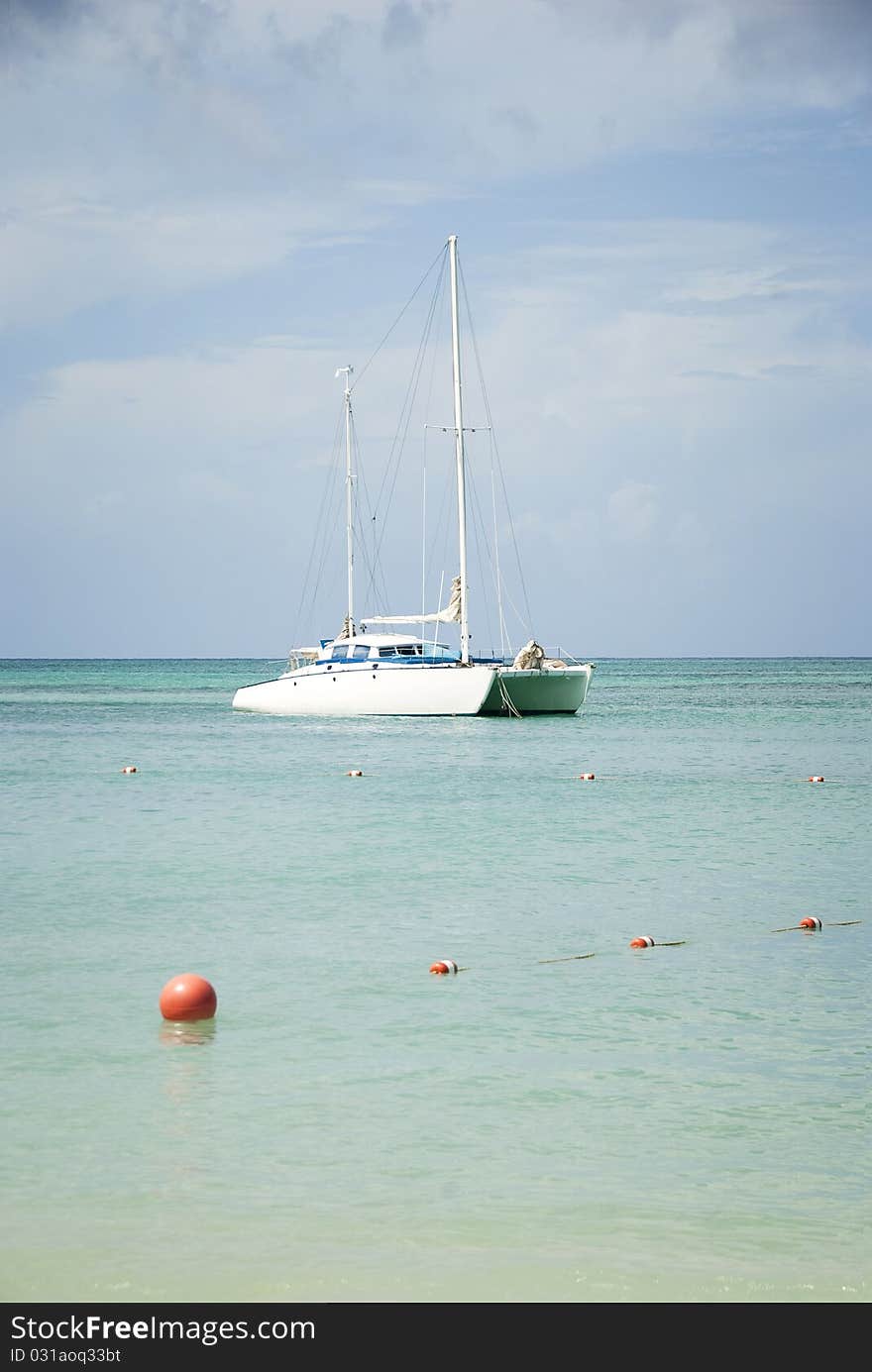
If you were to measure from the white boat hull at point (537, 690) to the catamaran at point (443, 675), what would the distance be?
0.04m

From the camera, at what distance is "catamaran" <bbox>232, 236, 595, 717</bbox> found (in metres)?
54.6

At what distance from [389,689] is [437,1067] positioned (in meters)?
44.4

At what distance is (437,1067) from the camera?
1159cm

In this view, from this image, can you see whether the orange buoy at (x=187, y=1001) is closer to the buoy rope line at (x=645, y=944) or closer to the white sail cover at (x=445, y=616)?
the buoy rope line at (x=645, y=944)

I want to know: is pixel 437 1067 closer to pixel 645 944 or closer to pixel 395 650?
pixel 645 944

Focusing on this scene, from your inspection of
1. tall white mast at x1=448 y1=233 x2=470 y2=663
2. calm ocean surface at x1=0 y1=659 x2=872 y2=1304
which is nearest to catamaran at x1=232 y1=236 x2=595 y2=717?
tall white mast at x1=448 y1=233 x2=470 y2=663

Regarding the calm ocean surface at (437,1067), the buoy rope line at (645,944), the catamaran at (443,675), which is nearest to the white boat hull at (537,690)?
the catamaran at (443,675)

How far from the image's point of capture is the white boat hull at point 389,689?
54.4 metres

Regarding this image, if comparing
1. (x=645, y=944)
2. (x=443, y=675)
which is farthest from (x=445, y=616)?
(x=645, y=944)

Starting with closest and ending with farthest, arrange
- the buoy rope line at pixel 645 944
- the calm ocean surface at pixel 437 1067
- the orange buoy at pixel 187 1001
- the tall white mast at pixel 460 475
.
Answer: the calm ocean surface at pixel 437 1067 < the orange buoy at pixel 187 1001 < the buoy rope line at pixel 645 944 < the tall white mast at pixel 460 475

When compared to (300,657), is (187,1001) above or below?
below

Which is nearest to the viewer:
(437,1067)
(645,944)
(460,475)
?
(437,1067)

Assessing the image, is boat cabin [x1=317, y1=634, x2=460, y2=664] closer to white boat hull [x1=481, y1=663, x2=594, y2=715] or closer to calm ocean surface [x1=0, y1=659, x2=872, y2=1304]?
white boat hull [x1=481, y1=663, x2=594, y2=715]

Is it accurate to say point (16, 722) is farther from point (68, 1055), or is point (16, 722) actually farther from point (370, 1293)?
point (370, 1293)
